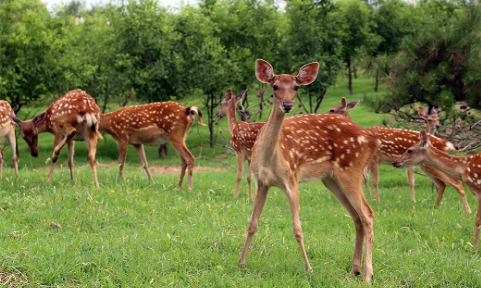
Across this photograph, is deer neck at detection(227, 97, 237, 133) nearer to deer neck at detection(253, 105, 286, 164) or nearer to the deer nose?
deer neck at detection(253, 105, 286, 164)

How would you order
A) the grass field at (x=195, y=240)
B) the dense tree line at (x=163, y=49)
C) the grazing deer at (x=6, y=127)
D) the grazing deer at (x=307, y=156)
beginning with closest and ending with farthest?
the grass field at (x=195, y=240) < the grazing deer at (x=307, y=156) < the grazing deer at (x=6, y=127) < the dense tree line at (x=163, y=49)

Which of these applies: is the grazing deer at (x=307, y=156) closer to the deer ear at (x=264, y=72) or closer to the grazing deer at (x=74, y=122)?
the deer ear at (x=264, y=72)

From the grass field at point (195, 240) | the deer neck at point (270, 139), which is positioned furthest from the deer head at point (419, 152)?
the deer neck at point (270, 139)

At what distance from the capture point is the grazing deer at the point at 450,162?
269 inches

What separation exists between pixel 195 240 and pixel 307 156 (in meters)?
1.59

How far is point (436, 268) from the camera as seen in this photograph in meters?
5.31

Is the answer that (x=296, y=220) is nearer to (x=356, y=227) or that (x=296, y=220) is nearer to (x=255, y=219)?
(x=255, y=219)

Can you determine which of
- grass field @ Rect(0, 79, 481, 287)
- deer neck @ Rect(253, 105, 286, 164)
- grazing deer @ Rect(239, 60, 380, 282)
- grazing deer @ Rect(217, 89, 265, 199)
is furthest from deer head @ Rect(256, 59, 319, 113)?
grazing deer @ Rect(217, 89, 265, 199)

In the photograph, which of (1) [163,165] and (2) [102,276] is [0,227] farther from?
(1) [163,165]

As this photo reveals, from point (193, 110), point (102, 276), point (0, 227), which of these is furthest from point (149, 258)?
point (193, 110)

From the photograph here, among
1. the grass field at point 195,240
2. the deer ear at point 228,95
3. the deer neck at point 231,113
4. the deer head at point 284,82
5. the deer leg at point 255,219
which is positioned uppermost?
the deer head at point 284,82

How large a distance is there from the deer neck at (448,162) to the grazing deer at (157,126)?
4.28 metres

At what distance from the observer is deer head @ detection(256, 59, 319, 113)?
4.60 metres

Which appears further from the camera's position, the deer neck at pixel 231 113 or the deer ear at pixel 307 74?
the deer neck at pixel 231 113
